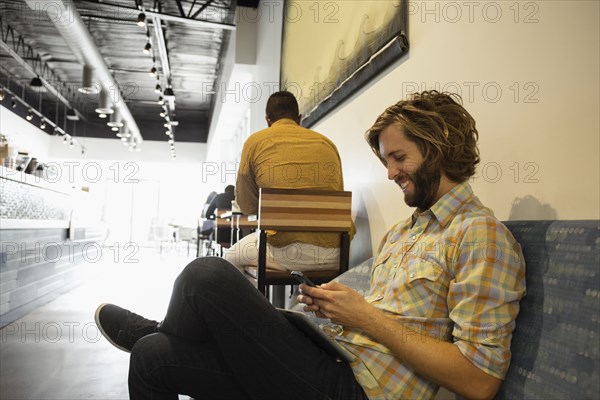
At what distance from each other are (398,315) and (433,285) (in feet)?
0.36

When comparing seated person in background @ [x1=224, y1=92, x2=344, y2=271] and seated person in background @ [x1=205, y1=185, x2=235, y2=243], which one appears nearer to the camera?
seated person in background @ [x1=224, y1=92, x2=344, y2=271]

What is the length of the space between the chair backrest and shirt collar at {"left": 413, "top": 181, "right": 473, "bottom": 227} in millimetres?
1006

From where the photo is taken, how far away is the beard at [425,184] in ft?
4.07

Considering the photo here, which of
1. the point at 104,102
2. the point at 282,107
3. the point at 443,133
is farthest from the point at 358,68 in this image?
the point at 104,102

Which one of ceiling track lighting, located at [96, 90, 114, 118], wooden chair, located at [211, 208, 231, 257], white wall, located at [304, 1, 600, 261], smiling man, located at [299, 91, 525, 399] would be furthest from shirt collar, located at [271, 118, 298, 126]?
ceiling track lighting, located at [96, 90, 114, 118]

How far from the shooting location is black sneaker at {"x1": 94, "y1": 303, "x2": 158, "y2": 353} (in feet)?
4.95

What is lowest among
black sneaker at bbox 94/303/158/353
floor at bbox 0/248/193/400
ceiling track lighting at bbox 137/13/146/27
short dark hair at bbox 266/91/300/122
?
floor at bbox 0/248/193/400

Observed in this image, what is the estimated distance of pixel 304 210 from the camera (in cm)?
218

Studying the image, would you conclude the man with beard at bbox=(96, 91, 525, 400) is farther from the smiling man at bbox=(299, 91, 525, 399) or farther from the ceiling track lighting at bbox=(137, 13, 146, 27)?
the ceiling track lighting at bbox=(137, 13, 146, 27)

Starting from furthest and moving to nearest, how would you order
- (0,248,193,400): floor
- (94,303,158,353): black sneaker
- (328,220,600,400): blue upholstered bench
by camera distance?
(0,248,193,400): floor
(94,303,158,353): black sneaker
(328,220,600,400): blue upholstered bench

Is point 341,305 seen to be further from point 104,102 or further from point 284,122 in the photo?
point 104,102

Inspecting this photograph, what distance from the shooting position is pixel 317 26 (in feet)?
11.7

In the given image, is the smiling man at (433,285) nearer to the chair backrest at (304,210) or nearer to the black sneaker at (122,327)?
the black sneaker at (122,327)

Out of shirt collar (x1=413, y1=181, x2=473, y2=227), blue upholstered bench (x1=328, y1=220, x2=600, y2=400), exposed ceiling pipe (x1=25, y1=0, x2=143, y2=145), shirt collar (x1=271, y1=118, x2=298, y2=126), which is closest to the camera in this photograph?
blue upholstered bench (x1=328, y1=220, x2=600, y2=400)
